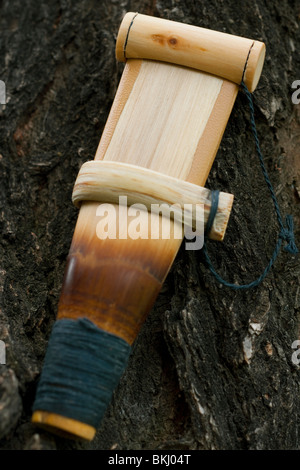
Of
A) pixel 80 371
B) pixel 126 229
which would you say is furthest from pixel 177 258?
pixel 80 371

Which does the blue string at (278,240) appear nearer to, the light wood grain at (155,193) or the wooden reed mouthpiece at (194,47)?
the wooden reed mouthpiece at (194,47)

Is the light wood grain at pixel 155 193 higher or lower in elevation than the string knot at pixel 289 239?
higher

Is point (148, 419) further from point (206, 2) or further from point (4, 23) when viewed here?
point (4, 23)

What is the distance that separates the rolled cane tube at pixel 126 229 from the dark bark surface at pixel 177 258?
0.15 metres

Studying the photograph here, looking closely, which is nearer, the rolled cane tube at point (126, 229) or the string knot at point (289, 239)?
the rolled cane tube at point (126, 229)

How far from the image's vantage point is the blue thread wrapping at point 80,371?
1342 millimetres

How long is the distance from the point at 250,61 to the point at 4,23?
0.95 m

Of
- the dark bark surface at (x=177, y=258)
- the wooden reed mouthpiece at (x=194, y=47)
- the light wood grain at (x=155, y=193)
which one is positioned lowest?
the dark bark surface at (x=177, y=258)

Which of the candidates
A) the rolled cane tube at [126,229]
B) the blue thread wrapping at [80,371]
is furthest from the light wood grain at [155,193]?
the blue thread wrapping at [80,371]

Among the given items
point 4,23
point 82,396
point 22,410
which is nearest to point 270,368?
point 82,396

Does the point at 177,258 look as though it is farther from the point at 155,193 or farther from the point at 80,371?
the point at 80,371

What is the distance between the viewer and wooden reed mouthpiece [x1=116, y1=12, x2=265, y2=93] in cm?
155

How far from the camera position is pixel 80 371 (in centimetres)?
136

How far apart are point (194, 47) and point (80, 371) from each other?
849 mm
